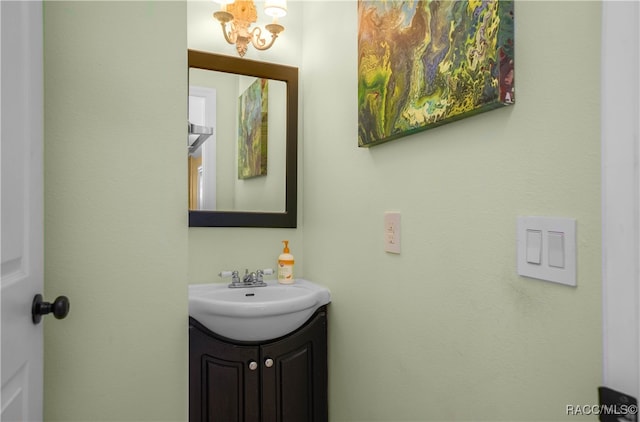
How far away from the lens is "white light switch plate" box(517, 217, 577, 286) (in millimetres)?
780

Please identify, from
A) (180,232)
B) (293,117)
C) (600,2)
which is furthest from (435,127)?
(293,117)

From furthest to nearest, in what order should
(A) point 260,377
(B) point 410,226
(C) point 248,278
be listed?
(C) point 248,278 → (A) point 260,377 → (B) point 410,226

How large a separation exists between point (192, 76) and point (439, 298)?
1400mm

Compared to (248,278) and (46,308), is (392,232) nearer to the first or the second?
(248,278)

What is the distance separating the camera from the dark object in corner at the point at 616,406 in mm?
655

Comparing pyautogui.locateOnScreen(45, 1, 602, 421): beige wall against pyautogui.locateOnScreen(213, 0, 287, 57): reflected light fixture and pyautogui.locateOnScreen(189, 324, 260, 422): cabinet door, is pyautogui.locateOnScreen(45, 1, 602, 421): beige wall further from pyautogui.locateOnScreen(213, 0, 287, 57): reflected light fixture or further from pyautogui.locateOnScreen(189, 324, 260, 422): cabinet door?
pyautogui.locateOnScreen(213, 0, 287, 57): reflected light fixture

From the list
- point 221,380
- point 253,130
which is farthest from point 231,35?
point 221,380

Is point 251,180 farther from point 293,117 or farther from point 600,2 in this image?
point 600,2

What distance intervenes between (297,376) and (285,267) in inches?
18.6

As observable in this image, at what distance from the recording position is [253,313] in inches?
57.1

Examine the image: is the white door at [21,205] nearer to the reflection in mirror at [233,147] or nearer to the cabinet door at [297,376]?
the cabinet door at [297,376]

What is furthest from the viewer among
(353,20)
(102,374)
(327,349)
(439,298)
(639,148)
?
(327,349)

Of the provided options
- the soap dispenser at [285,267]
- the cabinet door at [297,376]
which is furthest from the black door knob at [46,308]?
the soap dispenser at [285,267]

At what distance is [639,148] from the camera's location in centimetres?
65
